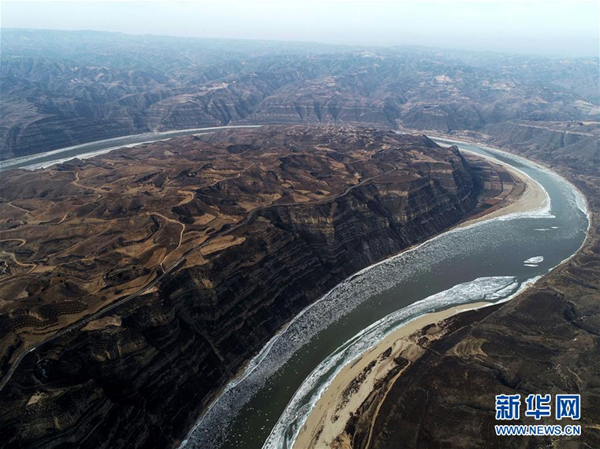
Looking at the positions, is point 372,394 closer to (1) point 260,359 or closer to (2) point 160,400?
(1) point 260,359

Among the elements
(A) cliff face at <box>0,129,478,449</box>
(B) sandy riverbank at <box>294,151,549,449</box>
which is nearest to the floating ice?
(B) sandy riverbank at <box>294,151,549,449</box>

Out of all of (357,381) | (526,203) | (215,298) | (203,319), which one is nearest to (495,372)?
(357,381)

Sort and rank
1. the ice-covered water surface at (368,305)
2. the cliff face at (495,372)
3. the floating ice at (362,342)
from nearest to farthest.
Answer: the cliff face at (495,372), the floating ice at (362,342), the ice-covered water surface at (368,305)

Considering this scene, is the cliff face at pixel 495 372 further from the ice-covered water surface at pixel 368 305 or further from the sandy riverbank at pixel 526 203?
the sandy riverbank at pixel 526 203

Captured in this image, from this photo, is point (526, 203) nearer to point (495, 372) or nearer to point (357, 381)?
point (495, 372)

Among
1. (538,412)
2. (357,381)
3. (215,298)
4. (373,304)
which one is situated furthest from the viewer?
(373,304)

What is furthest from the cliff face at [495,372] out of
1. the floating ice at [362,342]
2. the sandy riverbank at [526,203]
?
the sandy riverbank at [526,203]

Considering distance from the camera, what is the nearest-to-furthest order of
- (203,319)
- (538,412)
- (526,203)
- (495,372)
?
(538,412)
(495,372)
(203,319)
(526,203)
